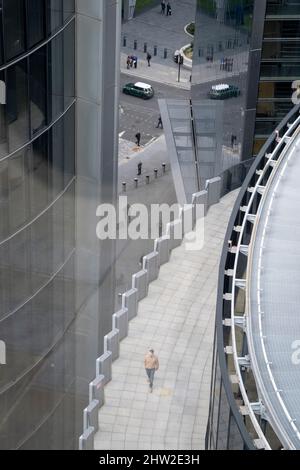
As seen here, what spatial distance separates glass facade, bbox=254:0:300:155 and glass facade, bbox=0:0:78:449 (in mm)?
21697

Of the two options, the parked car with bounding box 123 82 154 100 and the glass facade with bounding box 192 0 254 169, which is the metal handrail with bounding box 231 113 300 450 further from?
the parked car with bounding box 123 82 154 100

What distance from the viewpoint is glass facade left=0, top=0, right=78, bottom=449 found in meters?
34.9

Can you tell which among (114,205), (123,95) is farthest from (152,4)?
(114,205)

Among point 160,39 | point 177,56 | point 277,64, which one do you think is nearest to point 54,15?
point 277,64

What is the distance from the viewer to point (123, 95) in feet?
312

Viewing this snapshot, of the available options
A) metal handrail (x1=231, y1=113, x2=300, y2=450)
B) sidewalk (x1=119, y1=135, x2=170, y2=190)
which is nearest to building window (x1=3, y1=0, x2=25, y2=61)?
metal handrail (x1=231, y1=113, x2=300, y2=450)

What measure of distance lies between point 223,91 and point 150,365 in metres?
25.5

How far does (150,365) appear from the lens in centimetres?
3991

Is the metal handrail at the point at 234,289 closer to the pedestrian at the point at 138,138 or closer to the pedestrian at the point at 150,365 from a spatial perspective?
the pedestrian at the point at 150,365

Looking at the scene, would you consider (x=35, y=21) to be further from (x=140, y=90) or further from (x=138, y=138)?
(x=140, y=90)

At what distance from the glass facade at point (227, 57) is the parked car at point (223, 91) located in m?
0.15

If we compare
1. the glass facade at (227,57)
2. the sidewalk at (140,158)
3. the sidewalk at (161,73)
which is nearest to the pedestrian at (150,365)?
the glass facade at (227,57)

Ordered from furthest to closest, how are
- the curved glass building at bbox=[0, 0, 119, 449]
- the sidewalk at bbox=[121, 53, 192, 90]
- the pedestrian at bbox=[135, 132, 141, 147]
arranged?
the sidewalk at bbox=[121, 53, 192, 90] → the pedestrian at bbox=[135, 132, 141, 147] → the curved glass building at bbox=[0, 0, 119, 449]

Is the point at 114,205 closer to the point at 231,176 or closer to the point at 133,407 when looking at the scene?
the point at 133,407
